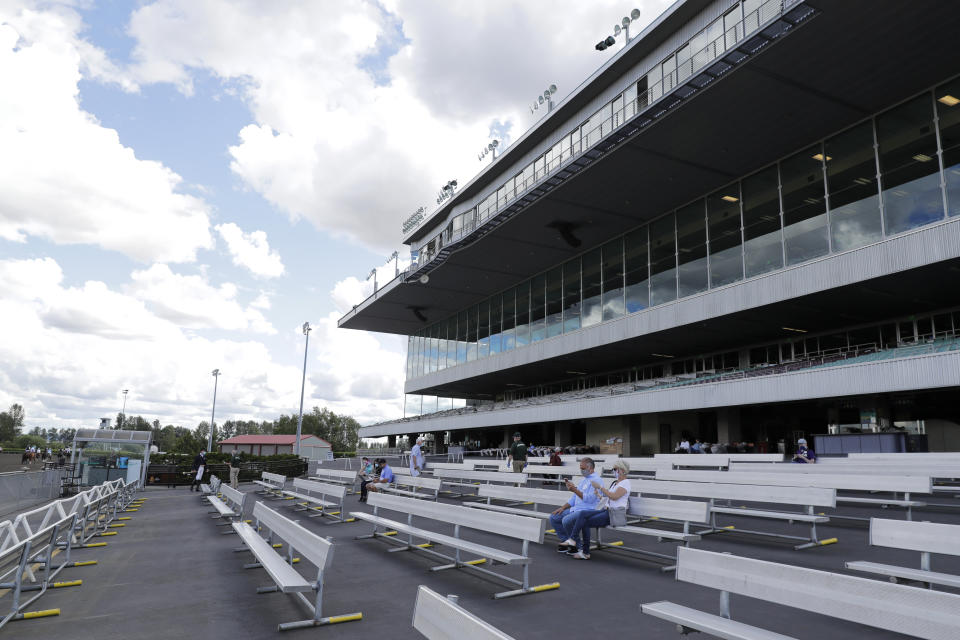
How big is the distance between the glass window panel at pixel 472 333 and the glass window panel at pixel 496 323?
2649 mm

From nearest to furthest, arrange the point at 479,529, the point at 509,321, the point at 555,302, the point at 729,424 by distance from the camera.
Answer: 1. the point at 479,529
2. the point at 729,424
3. the point at 555,302
4. the point at 509,321

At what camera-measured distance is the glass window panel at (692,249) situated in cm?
2942

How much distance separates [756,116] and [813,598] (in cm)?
2198

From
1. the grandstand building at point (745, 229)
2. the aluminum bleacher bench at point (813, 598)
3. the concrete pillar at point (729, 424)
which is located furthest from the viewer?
the concrete pillar at point (729, 424)

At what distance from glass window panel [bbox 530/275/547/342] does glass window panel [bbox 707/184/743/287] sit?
46.3 feet

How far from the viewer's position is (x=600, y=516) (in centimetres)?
824

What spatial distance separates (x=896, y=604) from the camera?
137 inches

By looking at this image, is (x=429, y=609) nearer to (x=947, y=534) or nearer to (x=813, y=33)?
(x=947, y=534)

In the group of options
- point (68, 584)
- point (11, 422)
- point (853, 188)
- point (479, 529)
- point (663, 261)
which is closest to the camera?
point (68, 584)

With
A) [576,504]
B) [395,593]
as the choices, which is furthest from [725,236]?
[395,593]

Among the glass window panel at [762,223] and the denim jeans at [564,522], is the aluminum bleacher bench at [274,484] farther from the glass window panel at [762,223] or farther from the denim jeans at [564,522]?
the glass window panel at [762,223]

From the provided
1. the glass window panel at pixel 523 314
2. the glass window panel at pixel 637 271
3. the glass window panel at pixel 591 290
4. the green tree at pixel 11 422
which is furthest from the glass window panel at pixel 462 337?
the green tree at pixel 11 422

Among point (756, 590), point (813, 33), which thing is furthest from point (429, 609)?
point (813, 33)

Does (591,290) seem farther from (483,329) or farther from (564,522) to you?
(564,522)
